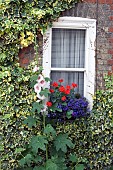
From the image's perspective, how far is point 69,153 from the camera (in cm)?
518

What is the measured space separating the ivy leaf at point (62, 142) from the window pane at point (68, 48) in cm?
107

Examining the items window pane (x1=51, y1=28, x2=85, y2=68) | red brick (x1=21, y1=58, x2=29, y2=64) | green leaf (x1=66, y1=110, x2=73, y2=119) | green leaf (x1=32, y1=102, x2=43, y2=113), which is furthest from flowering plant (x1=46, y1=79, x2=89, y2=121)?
red brick (x1=21, y1=58, x2=29, y2=64)

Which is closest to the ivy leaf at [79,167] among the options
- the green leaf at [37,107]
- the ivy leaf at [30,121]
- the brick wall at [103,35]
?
the ivy leaf at [30,121]

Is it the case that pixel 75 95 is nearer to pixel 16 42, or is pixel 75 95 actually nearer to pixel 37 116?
pixel 37 116

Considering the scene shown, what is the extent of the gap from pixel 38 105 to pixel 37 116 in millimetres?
369

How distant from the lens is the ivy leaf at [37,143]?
456 cm

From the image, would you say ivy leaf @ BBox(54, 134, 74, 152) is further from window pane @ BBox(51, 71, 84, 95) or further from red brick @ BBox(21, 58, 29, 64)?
red brick @ BBox(21, 58, 29, 64)

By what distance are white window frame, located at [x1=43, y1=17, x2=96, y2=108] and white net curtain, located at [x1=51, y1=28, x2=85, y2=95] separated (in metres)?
0.07

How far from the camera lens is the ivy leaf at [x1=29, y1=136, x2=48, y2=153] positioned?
179 inches

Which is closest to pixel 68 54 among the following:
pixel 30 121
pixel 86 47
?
pixel 86 47

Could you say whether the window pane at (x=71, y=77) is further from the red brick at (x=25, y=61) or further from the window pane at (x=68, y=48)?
the red brick at (x=25, y=61)

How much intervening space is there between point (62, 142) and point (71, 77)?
104 cm

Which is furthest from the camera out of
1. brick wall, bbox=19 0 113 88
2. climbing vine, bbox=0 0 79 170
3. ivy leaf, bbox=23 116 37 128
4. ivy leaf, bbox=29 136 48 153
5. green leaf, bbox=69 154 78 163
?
brick wall, bbox=19 0 113 88

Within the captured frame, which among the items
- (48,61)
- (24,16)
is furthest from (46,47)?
(24,16)
